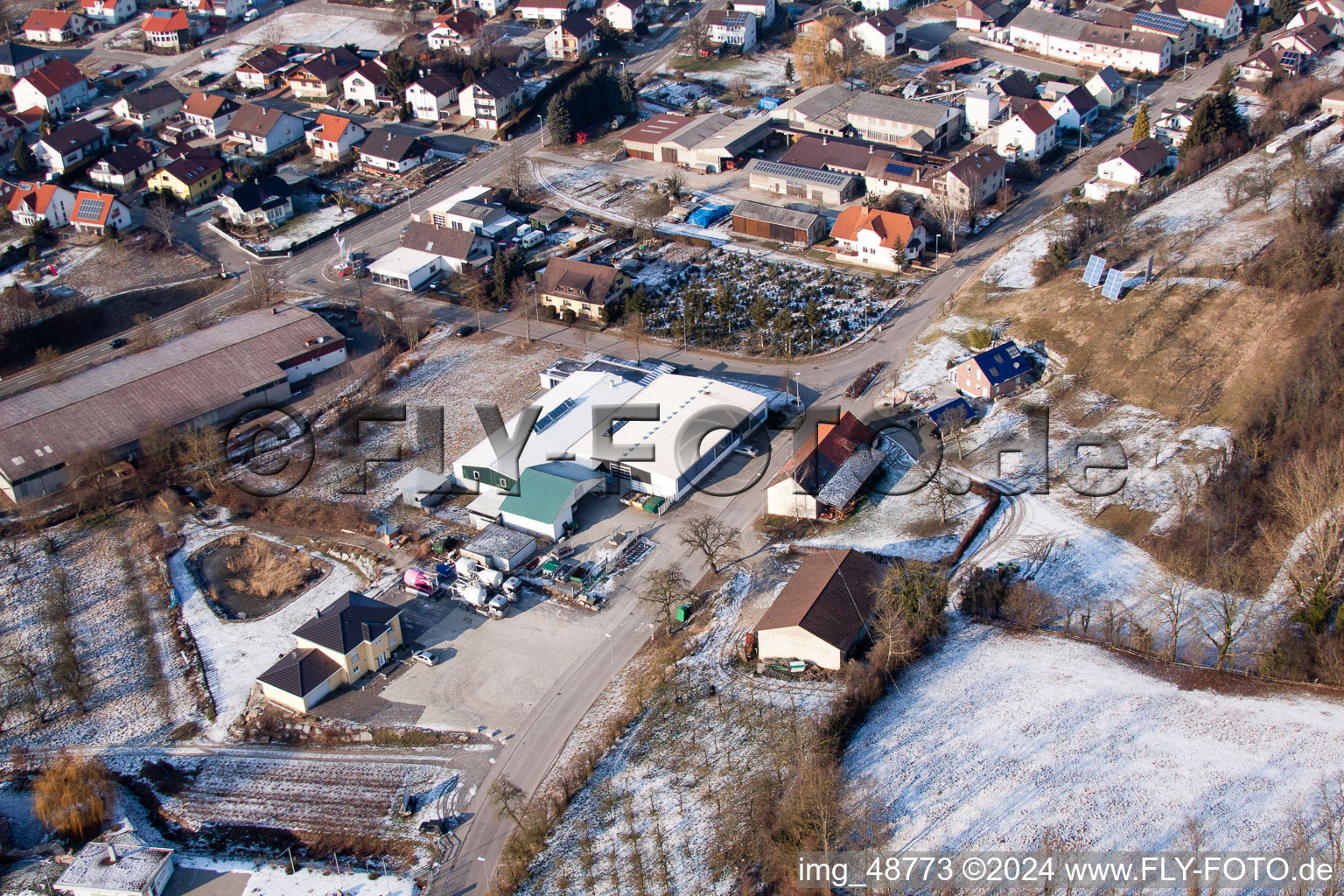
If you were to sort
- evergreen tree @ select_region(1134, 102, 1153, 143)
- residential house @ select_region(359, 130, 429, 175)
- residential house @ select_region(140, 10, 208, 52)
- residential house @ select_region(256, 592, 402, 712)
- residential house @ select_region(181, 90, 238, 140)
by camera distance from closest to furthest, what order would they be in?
residential house @ select_region(256, 592, 402, 712)
evergreen tree @ select_region(1134, 102, 1153, 143)
residential house @ select_region(359, 130, 429, 175)
residential house @ select_region(181, 90, 238, 140)
residential house @ select_region(140, 10, 208, 52)

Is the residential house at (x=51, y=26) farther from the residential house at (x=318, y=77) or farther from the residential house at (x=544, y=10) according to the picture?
the residential house at (x=544, y=10)

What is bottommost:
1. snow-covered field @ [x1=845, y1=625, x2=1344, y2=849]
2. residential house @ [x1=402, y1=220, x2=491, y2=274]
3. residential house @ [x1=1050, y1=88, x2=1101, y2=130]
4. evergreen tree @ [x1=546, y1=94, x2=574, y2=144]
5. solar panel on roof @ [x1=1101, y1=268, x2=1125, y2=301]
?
snow-covered field @ [x1=845, y1=625, x2=1344, y2=849]

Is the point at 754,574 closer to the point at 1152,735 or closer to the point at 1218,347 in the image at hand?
the point at 1152,735

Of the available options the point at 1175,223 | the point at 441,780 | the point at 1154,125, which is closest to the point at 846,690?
the point at 441,780

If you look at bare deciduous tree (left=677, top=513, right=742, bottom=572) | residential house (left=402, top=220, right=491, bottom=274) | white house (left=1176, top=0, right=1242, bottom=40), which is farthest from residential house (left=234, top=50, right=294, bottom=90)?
white house (left=1176, top=0, right=1242, bottom=40)

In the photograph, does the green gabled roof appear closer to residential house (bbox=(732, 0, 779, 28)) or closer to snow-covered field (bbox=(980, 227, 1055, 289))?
snow-covered field (bbox=(980, 227, 1055, 289))

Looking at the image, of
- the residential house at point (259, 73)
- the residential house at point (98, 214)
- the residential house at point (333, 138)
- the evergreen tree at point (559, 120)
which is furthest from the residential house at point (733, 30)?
the residential house at point (98, 214)
